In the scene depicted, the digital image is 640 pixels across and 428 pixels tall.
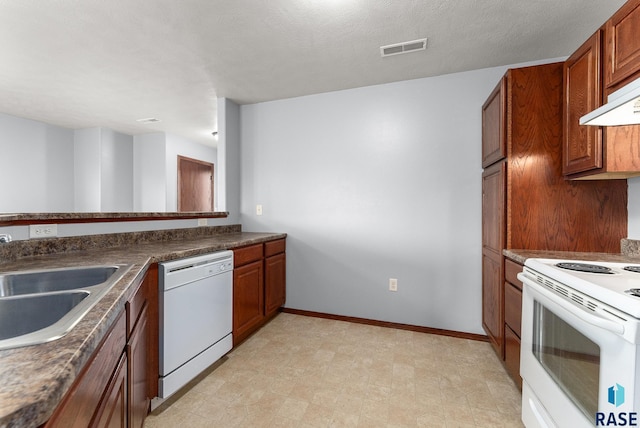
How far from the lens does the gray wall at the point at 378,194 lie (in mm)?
2607

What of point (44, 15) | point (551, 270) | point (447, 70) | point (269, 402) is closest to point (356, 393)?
point (269, 402)

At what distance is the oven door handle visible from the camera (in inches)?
35.8

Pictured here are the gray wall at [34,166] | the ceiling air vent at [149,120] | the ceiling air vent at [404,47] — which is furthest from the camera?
the ceiling air vent at [149,120]

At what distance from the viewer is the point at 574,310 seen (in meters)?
1.08

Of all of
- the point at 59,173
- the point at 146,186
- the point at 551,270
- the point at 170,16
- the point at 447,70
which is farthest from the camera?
the point at 146,186

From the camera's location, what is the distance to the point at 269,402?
1749 mm

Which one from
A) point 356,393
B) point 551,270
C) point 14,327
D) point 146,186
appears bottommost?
point 356,393

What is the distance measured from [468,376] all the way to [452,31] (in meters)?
2.37

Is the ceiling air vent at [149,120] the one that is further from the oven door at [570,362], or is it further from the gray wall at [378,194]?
the oven door at [570,362]

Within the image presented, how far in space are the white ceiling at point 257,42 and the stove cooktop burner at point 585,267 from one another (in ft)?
5.05

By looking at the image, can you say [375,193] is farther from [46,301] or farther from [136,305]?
[46,301]

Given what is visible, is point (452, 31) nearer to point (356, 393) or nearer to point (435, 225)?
point (435, 225)

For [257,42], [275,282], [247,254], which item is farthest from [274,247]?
[257,42]

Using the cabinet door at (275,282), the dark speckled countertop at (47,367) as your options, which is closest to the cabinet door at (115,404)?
the dark speckled countertop at (47,367)
